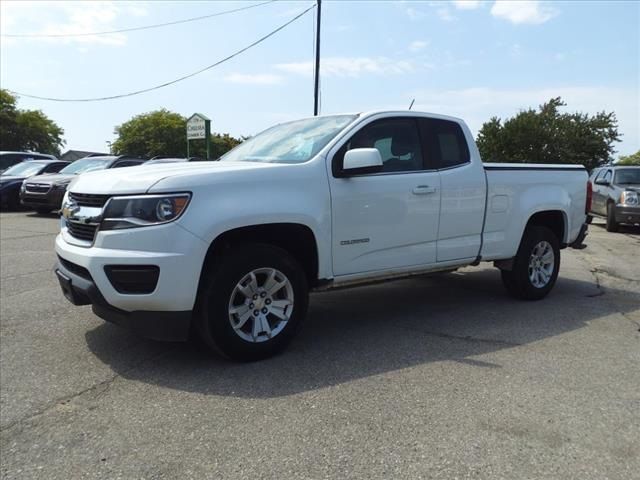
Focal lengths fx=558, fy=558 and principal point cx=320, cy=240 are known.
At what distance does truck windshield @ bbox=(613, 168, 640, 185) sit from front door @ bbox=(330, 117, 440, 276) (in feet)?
37.9

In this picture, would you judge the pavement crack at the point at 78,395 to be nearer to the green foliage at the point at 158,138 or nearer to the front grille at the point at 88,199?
the front grille at the point at 88,199

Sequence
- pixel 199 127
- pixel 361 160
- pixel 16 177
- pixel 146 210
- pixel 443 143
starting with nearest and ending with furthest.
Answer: pixel 146 210 → pixel 361 160 → pixel 443 143 → pixel 16 177 → pixel 199 127

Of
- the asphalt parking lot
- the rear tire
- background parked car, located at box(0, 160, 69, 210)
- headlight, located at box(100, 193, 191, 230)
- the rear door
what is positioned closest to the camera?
the asphalt parking lot

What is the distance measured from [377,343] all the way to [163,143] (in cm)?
6592

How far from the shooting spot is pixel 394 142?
502cm

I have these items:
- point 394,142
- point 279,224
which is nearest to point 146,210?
point 279,224

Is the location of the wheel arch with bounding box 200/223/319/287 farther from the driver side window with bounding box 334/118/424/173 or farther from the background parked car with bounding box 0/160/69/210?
the background parked car with bounding box 0/160/69/210

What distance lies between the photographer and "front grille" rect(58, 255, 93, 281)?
3.84 metres

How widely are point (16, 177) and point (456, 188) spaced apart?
14806mm

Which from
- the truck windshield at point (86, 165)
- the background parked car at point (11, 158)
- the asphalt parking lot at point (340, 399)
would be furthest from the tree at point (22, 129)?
the asphalt parking lot at point (340, 399)

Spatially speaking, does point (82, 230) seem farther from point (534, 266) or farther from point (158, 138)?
point (158, 138)

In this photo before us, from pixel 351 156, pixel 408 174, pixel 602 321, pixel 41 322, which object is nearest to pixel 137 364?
pixel 41 322

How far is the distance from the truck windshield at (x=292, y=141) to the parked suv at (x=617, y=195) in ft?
32.8

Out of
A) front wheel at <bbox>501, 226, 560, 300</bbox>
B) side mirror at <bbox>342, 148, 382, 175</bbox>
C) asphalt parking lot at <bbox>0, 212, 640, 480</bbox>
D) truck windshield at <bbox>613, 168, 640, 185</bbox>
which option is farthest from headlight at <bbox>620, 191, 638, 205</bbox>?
side mirror at <bbox>342, 148, 382, 175</bbox>
